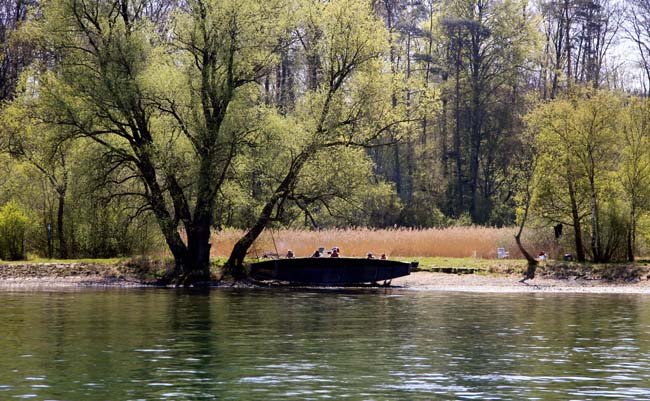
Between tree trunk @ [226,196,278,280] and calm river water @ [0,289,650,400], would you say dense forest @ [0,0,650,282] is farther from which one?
calm river water @ [0,289,650,400]

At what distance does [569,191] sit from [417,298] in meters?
13.1

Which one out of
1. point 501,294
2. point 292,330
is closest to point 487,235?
point 501,294

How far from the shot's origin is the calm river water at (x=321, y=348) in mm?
18297

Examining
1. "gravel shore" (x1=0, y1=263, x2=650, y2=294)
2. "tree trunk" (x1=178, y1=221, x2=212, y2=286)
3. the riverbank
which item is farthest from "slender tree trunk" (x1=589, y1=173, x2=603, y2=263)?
"tree trunk" (x1=178, y1=221, x2=212, y2=286)

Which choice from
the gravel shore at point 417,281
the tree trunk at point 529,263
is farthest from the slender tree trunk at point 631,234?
the tree trunk at point 529,263

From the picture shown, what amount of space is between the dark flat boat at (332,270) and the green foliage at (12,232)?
12.3 metres

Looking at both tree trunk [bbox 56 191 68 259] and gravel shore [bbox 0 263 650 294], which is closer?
gravel shore [bbox 0 263 650 294]

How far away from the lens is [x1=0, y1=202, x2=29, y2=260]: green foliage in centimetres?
5000

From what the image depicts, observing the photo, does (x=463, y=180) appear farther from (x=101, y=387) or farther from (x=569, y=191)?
(x=101, y=387)

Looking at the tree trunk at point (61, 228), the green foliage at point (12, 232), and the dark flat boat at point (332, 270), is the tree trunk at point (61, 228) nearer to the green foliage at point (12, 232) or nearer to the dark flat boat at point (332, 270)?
the green foliage at point (12, 232)

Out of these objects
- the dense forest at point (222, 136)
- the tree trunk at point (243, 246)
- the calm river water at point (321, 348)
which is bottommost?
the calm river water at point (321, 348)

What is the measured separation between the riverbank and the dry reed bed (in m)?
3.98

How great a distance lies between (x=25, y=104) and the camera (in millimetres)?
49156

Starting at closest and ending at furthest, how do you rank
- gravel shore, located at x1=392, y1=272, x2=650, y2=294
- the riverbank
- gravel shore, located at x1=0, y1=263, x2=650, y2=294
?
gravel shore, located at x1=392, y1=272, x2=650, y2=294
gravel shore, located at x1=0, y1=263, x2=650, y2=294
the riverbank
